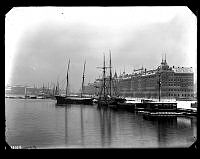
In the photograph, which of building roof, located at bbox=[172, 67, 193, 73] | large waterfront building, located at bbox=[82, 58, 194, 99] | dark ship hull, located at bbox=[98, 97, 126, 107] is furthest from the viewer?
building roof, located at bbox=[172, 67, 193, 73]

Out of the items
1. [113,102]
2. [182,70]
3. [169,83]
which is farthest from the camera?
[182,70]

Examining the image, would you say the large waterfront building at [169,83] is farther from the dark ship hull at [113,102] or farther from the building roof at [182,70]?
the dark ship hull at [113,102]

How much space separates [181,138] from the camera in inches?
1038

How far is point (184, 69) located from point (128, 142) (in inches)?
4240

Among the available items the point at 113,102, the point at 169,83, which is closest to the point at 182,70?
the point at 169,83

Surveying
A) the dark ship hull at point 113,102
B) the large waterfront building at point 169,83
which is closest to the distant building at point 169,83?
the large waterfront building at point 169,83

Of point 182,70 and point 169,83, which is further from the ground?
point 182,70

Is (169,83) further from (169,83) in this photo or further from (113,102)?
(113,102)

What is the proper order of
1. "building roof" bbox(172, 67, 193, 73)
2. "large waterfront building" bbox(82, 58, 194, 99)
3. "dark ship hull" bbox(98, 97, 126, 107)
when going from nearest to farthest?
"dark ship hull" bbox(98, 97, 126, 107)
"large waterfront building" bbox(82, 58, 194, 99)
"building roof" bbox(172, 67, 193, 73)

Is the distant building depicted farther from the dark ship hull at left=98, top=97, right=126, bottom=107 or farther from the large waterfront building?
the dark ship hull at left=98, top=97, right=126, bottom=107

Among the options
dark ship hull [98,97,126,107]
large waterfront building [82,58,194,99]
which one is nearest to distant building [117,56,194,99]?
large waterfront building [82,58,194,99]
